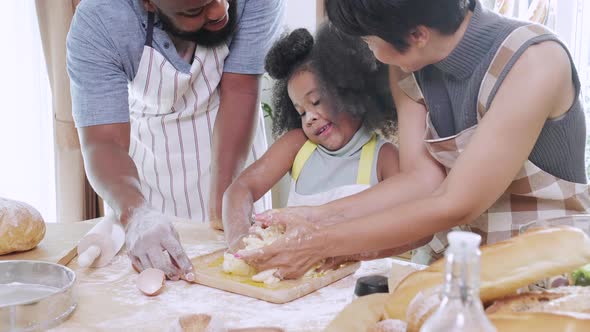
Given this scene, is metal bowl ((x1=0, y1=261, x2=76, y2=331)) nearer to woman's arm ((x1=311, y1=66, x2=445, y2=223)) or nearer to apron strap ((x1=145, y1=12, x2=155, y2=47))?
woman's arm ((x1=311, y1=66, x2=445, y2=223))

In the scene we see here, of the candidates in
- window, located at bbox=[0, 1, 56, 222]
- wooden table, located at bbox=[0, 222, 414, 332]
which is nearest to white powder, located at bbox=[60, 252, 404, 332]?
wooden table, located at bbox=[0, 222, 414, 332]

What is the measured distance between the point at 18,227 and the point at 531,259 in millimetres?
1254

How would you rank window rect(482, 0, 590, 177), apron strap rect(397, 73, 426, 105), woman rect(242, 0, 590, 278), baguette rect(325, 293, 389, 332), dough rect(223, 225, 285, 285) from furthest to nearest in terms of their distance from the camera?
window rect(482, 0, 590, 177) < apron strap rect(397, 73, 426, 105) < dough rect(223, 225, 285, 285) < woman rect(242, 0, 590, 278) < baguette rect(325, 293, 389, 332)

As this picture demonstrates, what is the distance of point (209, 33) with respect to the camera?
201 centimetres

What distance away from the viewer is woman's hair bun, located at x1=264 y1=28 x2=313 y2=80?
6.27 feet

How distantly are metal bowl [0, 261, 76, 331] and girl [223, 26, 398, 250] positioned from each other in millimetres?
570

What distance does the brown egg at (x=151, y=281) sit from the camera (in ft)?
4.16

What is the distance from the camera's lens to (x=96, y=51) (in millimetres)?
1887

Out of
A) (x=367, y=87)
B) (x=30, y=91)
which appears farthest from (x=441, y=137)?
(x=30, y=91)

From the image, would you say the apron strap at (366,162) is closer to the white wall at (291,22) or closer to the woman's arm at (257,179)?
the woman's arm at (257,179)

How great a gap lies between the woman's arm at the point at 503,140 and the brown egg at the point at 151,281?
518 mm

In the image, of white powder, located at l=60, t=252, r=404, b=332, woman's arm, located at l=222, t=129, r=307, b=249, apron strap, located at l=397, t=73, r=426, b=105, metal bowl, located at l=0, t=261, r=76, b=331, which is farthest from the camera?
woman's arm, located at l=222, t=129, r=307, b=249

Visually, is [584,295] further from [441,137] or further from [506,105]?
[441,137]

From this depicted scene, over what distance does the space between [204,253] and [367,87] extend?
0.72m
